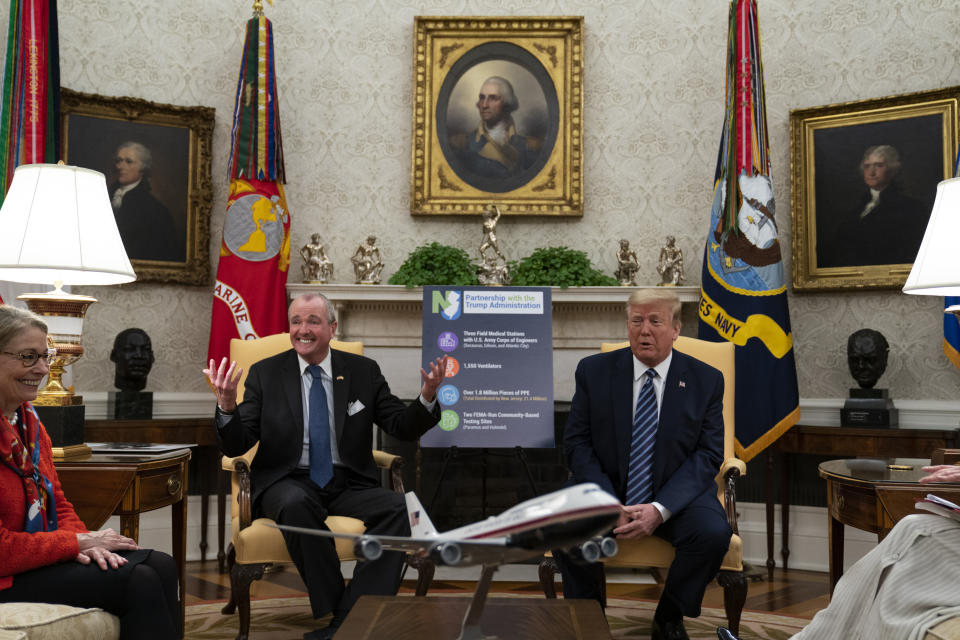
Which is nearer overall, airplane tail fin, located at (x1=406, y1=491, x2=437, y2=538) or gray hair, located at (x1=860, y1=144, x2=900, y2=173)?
airplane tail fin, located at (x1=406, y1=491, x2=437, y2=538)

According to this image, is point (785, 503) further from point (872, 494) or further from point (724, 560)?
point (872, 494)

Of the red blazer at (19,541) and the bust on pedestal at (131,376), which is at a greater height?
the bust on pedestal at (131,376)

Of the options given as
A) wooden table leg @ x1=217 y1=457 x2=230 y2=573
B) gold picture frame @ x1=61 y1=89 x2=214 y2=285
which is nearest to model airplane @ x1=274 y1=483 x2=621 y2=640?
wooden table leg @ x1=217 y1=457 x2=230 y2=573

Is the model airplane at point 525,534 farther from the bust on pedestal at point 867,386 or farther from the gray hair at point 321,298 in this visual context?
the bust on pedestal at point 867,386

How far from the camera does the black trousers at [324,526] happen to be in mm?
3285

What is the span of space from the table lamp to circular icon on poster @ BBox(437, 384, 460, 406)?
6.37 ft

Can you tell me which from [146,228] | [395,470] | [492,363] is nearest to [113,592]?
[395,470]

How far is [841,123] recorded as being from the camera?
5336 mm

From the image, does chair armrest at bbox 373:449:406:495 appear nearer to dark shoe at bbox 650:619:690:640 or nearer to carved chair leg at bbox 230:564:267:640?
carved chair leg at bbox 230:564:267:640

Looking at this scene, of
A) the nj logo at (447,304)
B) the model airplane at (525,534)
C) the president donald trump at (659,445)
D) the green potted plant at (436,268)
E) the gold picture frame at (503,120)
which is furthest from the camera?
the gold picture frame at (503,120)

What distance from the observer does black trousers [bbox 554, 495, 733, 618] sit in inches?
123

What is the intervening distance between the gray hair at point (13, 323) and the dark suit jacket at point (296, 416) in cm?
121

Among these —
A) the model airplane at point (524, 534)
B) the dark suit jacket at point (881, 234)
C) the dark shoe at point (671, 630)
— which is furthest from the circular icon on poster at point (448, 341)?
the model airplane at point (524, 534)

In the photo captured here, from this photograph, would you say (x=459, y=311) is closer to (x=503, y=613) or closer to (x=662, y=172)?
(x=662, y=172)
